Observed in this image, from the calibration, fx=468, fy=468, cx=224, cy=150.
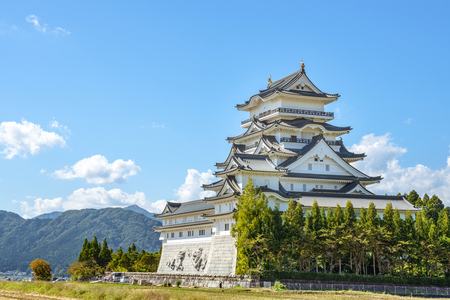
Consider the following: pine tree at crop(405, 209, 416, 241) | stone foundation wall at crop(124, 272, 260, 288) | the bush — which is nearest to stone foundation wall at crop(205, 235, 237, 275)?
stone foundation wall at crop(124, 272, 260, 288)

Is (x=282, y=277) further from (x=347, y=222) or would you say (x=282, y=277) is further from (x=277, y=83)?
(x=277, y=83)

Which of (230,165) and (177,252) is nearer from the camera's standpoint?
(230,165)

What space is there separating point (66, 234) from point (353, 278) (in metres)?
145

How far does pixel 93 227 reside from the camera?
17012 centimetres

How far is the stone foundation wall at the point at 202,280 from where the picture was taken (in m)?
32.7

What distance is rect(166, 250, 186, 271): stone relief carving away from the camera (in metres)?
48.9

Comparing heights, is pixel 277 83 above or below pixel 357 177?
above

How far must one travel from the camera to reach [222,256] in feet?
134

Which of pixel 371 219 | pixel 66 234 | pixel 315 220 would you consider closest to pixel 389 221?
pixel 371 219

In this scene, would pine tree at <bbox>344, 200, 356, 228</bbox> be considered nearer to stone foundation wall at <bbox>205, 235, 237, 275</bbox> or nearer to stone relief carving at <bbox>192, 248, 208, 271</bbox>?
stone foundation wall at <bbox>205, 235, 237, 275</bbox>

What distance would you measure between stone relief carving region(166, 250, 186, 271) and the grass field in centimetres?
1577

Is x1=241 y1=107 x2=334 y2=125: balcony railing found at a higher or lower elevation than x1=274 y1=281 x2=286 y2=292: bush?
higher

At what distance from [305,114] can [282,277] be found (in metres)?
26.7

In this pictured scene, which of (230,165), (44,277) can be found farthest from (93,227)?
(230,165)
